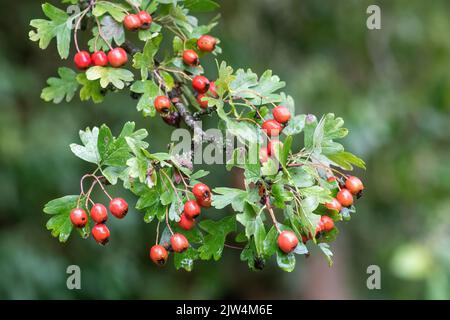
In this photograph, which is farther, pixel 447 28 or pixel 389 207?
pixel 389 207

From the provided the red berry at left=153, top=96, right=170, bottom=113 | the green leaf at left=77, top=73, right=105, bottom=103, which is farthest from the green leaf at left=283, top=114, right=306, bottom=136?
the green leaf at left=77, top=73, right=105, bottom=103

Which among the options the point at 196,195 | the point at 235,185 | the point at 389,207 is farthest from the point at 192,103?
the point at 389,207

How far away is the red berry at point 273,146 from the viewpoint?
1410 millimetres

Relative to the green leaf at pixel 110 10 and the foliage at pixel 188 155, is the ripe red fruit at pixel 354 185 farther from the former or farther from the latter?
the green leaf at pixel 110 10

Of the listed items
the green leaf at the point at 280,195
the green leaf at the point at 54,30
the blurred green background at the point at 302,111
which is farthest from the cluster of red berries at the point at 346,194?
the blurred green background at the point at 302,111

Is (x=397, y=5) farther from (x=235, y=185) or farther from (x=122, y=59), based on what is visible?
(x=122, y=59)

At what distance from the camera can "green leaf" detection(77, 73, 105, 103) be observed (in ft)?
5.53

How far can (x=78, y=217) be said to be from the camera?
1.46 m

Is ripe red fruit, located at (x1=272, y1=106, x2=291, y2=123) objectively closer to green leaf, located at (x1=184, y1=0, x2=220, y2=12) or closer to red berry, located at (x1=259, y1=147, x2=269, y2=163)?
red berry, located at (x1=259, y1=147, x2=269, y2=163)

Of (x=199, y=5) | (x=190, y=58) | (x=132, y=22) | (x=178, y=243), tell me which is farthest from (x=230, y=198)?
(x=199, y=5)

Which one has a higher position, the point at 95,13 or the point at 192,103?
the point at 95,13

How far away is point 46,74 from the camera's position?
4289 millimetres
